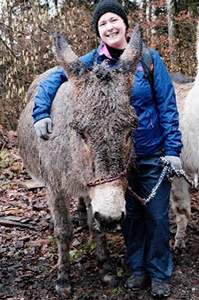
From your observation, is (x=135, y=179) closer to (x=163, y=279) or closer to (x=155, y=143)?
(x=155, y=143)

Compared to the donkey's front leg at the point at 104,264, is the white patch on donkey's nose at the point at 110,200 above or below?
above

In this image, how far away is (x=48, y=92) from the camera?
3404 millimetres

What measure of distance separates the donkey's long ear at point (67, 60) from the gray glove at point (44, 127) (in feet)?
Result: 1.92

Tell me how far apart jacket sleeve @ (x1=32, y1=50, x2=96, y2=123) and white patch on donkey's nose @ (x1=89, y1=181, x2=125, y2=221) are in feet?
3.54

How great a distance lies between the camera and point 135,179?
3520 millimetres

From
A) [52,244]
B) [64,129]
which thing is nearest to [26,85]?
[52,244]

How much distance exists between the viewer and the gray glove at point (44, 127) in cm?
317

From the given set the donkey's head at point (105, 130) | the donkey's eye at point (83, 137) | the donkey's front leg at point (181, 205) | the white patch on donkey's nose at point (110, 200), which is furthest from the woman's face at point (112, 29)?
the donkey's front leg at point (181, 205)

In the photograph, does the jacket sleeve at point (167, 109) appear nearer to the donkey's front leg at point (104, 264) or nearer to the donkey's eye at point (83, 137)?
the donkey's eye at point (83, 137)

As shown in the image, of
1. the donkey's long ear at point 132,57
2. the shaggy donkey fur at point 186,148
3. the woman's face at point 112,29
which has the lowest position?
the shaggy donkey fur at point 186,148

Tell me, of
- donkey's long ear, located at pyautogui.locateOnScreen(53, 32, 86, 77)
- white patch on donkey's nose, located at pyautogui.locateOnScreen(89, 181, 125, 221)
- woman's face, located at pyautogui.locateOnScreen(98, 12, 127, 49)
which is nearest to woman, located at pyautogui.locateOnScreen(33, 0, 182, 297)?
woman's face, located at pyautogui.locateOnScreen(98, 12, 127, 49)

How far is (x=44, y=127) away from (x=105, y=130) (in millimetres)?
885

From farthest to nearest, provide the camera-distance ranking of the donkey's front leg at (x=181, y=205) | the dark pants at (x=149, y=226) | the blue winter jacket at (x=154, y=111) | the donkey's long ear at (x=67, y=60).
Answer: the donkey's front leg at (x=181, y=205) < the dark pants at (x=149, y=226) < the blue winter jacket at (x=154, y=111) < the donkey's long ear at (x=67, y=60)

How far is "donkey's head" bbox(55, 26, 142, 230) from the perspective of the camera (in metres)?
2.47
